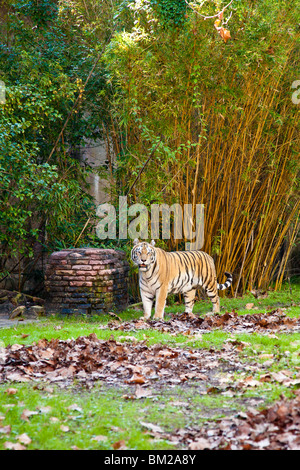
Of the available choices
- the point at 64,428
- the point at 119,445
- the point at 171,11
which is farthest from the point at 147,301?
the point at 119,445

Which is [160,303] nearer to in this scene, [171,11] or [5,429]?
[171,11]

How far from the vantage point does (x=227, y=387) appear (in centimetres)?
321

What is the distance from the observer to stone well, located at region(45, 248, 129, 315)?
6125mm

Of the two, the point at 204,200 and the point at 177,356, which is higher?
the point at 204,200

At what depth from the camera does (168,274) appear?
6.04m

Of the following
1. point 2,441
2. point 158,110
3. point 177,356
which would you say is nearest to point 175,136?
point 158,110

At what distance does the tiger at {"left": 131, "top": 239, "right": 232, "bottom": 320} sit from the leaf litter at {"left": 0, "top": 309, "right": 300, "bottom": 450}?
1.14 m

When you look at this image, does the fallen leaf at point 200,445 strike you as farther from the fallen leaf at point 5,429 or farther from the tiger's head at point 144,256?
the tiger's head at point 144,256

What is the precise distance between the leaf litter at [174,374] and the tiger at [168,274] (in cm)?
114

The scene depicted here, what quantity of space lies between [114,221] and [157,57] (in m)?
2.17

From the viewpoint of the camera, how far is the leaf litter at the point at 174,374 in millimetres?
2486

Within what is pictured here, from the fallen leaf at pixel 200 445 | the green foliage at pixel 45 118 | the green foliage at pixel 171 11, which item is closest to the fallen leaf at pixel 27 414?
the fallen leaf at pixel 200 445
